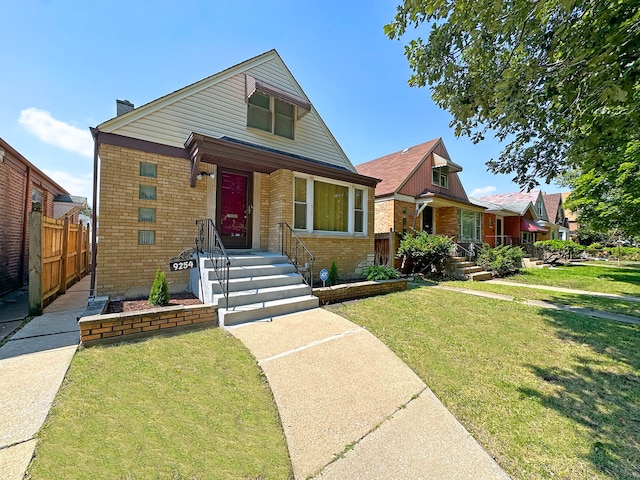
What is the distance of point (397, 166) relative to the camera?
15.9m

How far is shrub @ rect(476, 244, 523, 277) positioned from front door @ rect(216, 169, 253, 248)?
11338 mm

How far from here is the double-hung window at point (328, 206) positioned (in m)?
8.54

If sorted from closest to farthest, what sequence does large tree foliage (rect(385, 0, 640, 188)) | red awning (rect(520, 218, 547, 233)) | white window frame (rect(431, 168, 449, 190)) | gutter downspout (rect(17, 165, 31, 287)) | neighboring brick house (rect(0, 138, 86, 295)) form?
large tree foliage (rect(385, 0, 640, 188)), neighboring brick house (rect(0, 138, 86, 295)), gutter downspout (rect(17, 165, 31, 287)), white window frame (rect(431, 168, 449, 190)), red awning (rect(520, 218, 547, 233))

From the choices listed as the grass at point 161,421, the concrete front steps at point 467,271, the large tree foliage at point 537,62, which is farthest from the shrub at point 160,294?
the concrete front steps at point 467,271

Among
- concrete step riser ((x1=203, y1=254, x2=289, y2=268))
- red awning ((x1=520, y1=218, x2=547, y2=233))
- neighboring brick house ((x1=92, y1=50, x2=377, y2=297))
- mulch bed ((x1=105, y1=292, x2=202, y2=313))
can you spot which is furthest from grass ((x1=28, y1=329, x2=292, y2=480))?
red awning ((x1=520, y1=218, x2=547, y2=233))

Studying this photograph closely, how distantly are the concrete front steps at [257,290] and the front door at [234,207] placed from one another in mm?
1686

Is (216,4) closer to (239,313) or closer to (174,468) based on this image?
(239,313)

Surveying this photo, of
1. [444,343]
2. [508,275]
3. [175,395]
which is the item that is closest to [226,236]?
[175,395]

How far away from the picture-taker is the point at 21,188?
9.04 m

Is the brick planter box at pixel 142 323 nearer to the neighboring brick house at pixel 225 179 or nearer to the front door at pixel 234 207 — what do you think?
the neighboring brick house at pixel 225 179

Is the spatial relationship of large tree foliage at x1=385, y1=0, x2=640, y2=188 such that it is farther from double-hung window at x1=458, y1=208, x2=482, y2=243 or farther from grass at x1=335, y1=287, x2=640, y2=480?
double-hung window at x1=458, y1=208, x2=482, y2=243

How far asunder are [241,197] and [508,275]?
13056 millimetres

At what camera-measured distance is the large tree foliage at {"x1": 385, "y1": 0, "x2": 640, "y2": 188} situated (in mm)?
3732

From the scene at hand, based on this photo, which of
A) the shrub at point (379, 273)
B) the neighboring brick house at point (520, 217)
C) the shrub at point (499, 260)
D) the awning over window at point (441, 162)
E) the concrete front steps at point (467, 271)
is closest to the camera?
the shrub at point (379, 273)
